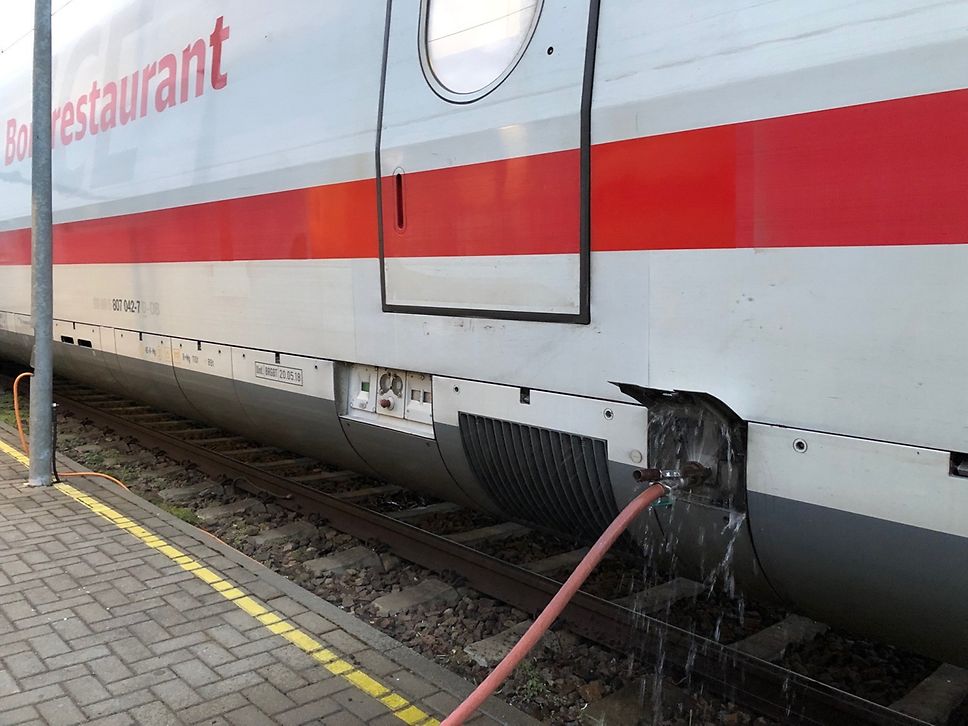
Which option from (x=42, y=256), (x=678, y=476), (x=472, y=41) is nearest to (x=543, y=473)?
(x=678, y=476)

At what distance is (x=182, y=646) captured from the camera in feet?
12.0

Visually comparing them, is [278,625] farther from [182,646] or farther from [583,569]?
[583,569]

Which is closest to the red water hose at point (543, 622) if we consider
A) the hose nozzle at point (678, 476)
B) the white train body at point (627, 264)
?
the hose nozzle at point (678, 476)

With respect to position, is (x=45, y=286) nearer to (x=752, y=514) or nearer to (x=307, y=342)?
(x=307, y=342)

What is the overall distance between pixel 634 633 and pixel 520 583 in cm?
68

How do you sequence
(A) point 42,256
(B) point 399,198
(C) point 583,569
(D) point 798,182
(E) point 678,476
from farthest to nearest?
(A) point 42,256 < (B) point 399,198 < (E) point 678,476 < (C) point 583,569 < (D) point 798,182

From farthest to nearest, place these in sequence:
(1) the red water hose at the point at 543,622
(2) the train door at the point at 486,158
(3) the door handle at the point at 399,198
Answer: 1. (3) the door handle at the point at 399,198
2. (2) the train door at the point at 486,158
3. (1) the red water hose at the point at 543,622

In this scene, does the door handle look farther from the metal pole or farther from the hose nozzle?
the metal pole

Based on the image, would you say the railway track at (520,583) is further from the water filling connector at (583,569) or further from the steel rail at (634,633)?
the water filling connector at (583,569)

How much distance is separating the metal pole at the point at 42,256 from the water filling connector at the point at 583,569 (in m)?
4.75

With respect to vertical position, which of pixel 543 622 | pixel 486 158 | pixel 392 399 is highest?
pixel 486 158

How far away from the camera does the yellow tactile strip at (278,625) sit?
3.19 meters

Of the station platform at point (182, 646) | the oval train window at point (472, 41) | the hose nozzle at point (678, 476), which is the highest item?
the oval train window at point (472, 41)

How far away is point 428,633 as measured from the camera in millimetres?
3982
